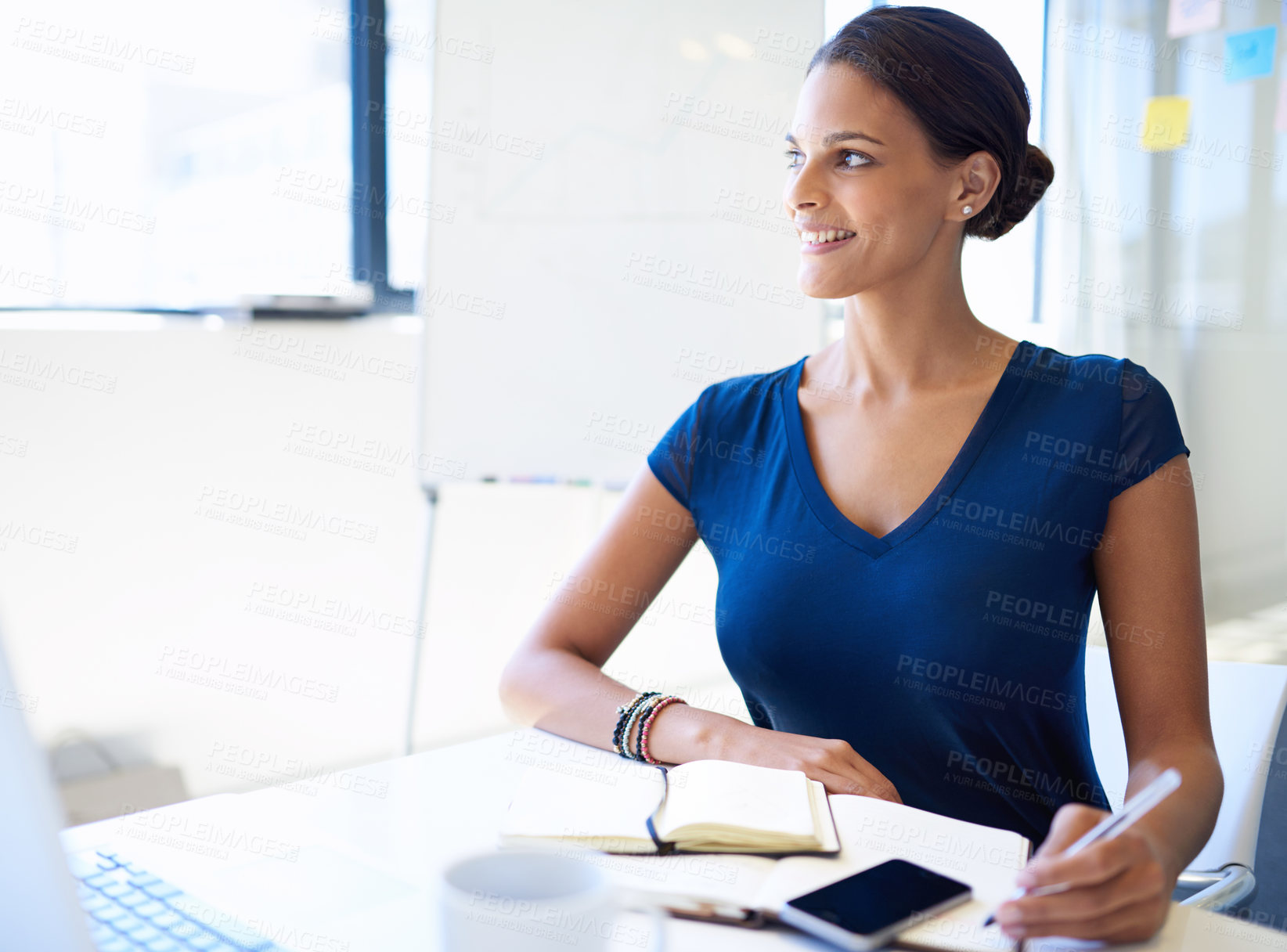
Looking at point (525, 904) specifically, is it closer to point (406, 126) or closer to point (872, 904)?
point (872, 904)

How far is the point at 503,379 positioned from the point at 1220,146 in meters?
1.43

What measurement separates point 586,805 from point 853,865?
0.22 m

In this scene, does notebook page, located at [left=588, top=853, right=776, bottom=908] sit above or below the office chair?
above

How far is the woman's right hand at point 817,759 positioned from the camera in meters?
0.94

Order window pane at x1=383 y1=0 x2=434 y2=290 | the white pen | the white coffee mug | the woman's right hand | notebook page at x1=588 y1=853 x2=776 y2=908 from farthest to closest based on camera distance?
window pane at x1=383 y1=0 x2=434 y2=290 < the woman's right hand < notebook page at x1=588 y1=853 x2=776 y2=908 < the white pen < the white coffee mug

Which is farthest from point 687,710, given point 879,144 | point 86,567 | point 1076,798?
point 86,567

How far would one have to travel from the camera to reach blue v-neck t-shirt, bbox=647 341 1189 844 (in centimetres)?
113

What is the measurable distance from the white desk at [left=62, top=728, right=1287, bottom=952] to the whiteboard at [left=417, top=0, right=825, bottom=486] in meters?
1.15

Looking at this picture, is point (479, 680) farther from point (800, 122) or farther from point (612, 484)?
point (800, 122)

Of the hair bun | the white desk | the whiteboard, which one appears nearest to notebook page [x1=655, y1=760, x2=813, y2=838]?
the white desk

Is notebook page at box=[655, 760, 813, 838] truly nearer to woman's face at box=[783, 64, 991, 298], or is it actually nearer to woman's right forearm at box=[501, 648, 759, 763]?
woman's right forearm at box=[501, 648, 759, 763]

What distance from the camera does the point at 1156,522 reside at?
43.8 inches

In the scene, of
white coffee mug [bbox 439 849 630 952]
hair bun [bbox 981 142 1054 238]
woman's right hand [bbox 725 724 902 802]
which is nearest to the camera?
white coffee mug [bbox 439 849 630 952]

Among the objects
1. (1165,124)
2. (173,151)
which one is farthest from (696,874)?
(173,151)
